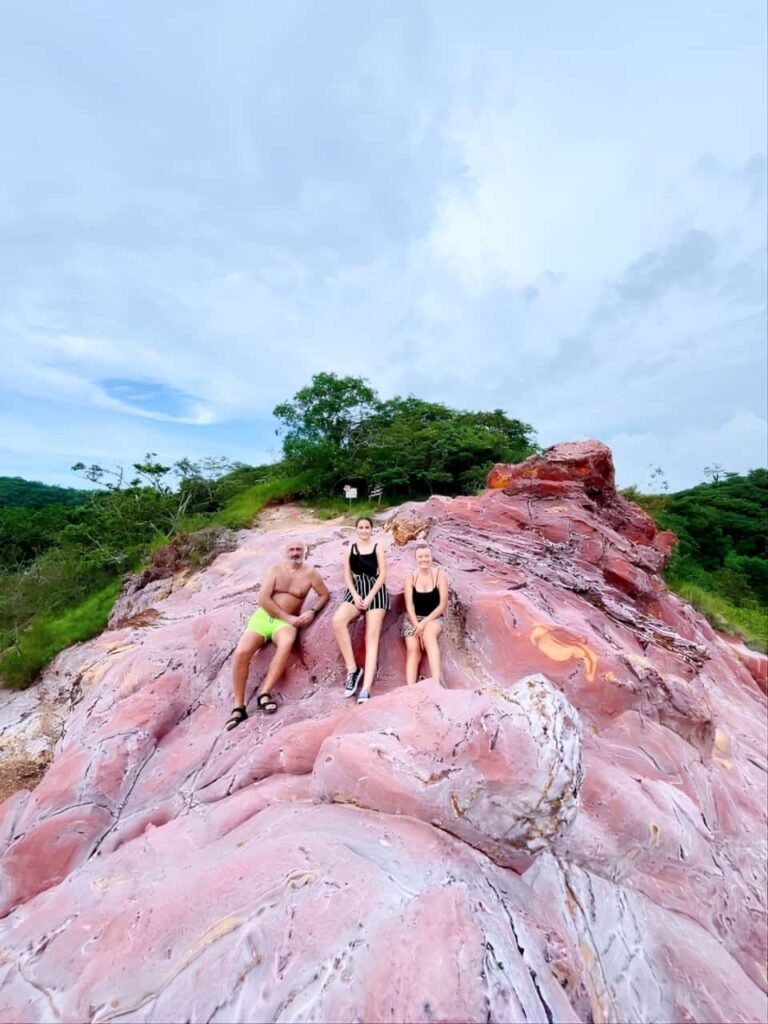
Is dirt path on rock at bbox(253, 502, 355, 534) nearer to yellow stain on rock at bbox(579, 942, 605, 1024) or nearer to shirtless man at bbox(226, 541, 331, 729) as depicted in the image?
shirtless man at bbox(226, 541, 331, 729)

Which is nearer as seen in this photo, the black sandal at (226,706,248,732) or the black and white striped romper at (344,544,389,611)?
the black sandal at (226,706,248,732)

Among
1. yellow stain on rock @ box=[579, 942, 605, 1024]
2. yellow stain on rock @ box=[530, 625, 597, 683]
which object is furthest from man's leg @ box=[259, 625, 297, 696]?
yellow stain on rock @ box=[579, 942, 605, 1024]

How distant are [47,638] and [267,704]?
826 centimetres

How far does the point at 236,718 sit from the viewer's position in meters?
3.77

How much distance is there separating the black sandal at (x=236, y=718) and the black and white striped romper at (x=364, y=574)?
3.63 ft

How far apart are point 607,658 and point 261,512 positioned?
11.0 meters

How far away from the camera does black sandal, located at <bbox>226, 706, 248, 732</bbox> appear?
375cm

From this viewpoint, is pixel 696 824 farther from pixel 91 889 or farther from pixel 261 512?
pixel 261 512

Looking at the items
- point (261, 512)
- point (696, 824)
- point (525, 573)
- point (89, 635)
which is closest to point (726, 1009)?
point (696, 824)

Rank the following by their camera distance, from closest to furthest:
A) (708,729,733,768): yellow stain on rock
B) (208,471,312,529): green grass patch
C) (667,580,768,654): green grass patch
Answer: (708,729,733,768): yellow stain on rock → (667,580,768,654): green grass patch → (208,471,312,529): green grass patch

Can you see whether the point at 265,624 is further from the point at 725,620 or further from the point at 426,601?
the point at 725,620

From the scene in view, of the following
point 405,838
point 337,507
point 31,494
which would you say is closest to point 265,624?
point 405,838

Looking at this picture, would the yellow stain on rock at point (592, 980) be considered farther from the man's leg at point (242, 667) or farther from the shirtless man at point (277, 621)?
the man's leg at point (242, 667)

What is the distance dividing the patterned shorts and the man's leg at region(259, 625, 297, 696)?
53 centimetres
